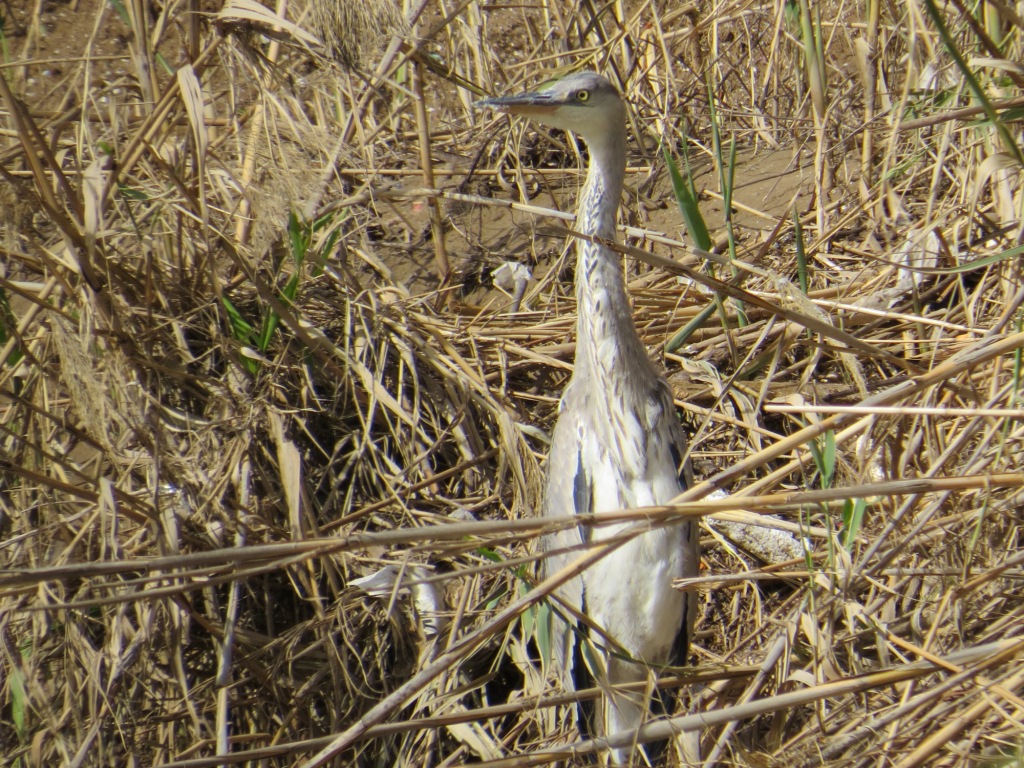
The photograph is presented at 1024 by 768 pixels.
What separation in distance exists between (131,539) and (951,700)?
6.91ft

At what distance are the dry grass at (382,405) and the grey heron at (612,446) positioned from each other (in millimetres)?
158

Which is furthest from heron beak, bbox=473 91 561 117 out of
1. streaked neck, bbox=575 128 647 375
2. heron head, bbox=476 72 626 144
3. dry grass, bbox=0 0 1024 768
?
dry grass, bbox=0 0 1024 768

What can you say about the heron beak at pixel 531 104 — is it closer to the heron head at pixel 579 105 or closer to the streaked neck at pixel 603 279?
the heron head at pixel 579 105

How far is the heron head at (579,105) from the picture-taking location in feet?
8.84

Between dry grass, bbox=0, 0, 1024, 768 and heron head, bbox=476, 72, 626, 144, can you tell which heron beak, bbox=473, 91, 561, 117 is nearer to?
heron head, bbox=476, 72, 626, 144

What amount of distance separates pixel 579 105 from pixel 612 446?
0.93 m

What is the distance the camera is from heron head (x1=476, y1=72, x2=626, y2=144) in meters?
2.69

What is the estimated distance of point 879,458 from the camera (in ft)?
9.32

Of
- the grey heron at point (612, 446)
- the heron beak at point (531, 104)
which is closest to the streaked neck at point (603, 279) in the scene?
the grey heron at point (612, 446)

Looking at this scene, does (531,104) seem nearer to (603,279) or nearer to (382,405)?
(603,279)

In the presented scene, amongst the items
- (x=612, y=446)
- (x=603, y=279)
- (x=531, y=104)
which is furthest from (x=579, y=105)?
(x=612, y=446)

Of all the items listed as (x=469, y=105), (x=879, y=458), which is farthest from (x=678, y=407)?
(x=469, y=105)

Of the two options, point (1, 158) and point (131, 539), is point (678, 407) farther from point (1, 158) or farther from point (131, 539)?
point (1, 158)

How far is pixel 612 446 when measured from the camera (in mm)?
2699
